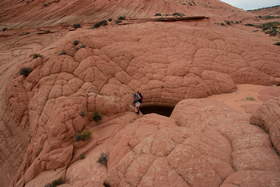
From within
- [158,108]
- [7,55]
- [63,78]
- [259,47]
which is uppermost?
[259,47]

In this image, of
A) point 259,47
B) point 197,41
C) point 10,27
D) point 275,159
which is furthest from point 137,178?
point 10,27

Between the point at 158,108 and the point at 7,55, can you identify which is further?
the point at 7,55

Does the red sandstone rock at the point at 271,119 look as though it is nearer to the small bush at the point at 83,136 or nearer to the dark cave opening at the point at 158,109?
the dark cave opening at the point at 158,109

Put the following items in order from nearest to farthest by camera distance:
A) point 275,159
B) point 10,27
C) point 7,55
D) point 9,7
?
point 275,159
point 7,55
point 10,27
point 9,7

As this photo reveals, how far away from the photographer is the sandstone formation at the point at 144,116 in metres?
3.53

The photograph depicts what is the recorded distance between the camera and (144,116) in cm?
646

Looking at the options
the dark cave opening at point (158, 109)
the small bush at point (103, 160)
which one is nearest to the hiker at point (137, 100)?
the dark cave opening at point (158, 109)

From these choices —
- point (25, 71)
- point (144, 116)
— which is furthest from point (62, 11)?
point (144, 116)

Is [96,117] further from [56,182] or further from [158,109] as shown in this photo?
[158,109]

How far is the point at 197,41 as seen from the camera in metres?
9.75

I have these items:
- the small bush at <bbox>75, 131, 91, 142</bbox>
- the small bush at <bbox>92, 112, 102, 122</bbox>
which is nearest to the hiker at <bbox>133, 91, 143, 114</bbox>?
the small bush at <bbox>92, 112, 102, 122</bbox>

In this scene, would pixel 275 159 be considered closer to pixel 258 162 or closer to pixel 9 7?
pixel 258 162

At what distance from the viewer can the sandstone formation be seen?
3.53 m

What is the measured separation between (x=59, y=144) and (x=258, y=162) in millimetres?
5840
